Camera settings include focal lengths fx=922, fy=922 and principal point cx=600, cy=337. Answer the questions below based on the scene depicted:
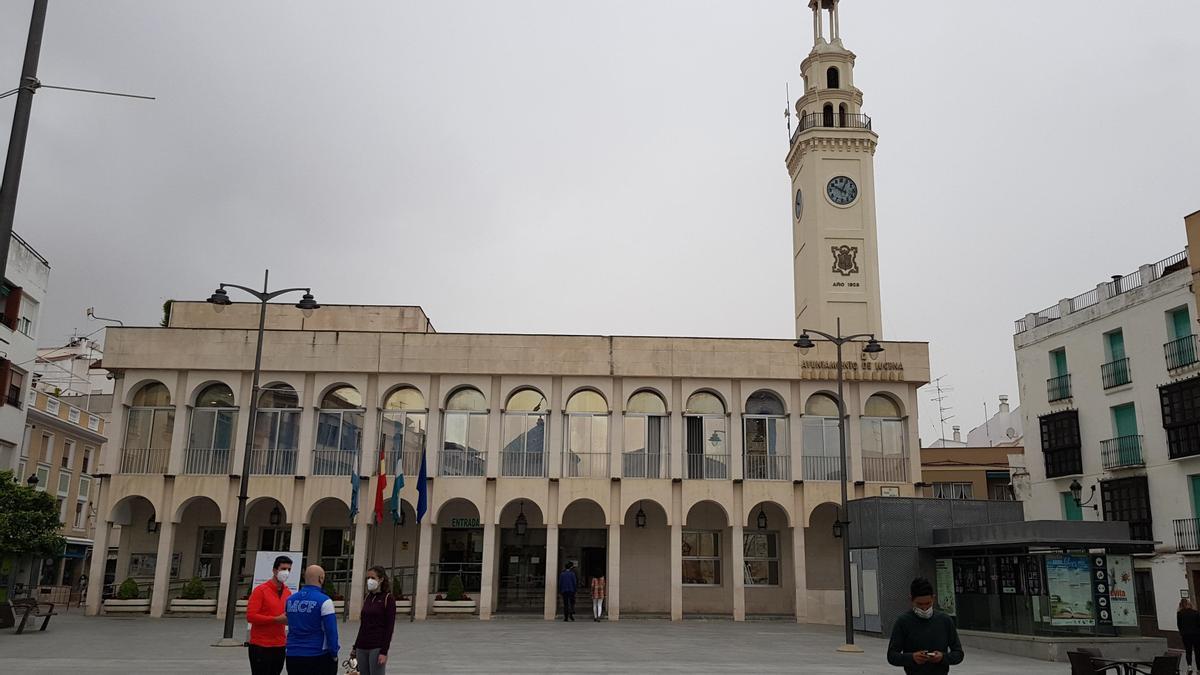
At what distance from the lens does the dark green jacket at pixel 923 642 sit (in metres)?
7.88

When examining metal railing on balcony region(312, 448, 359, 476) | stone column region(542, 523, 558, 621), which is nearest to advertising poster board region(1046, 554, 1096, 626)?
stone column region(542, 523, 558, 621)

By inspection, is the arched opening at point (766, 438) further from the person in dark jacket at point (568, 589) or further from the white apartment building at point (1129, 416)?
the white apartment building at point (1129, 416)

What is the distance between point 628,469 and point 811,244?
14.2m

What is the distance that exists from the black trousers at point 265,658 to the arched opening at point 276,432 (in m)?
21.9

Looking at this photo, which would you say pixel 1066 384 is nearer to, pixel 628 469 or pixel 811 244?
pixel 811 244

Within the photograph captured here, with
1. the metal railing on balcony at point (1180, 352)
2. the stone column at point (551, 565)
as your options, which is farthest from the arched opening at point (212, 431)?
the metal railing on balcony at point (1180, 352)

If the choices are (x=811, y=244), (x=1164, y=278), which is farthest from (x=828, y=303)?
(x=1164, y=278)

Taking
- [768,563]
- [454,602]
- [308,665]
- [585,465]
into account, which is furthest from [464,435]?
[308,665]

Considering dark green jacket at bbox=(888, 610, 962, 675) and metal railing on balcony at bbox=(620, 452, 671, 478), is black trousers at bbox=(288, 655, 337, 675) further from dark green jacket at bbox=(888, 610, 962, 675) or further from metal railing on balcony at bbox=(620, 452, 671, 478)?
metal railing on balcony at bbox=(620, 452, 671, 478)

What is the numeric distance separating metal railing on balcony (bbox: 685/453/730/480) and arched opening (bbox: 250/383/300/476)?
13440 millimetres

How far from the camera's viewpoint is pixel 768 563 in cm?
3262

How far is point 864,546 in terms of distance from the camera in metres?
25.8

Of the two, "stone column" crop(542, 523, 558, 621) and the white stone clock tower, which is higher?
the white stone clock tower

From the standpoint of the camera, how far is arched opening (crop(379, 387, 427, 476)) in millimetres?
31469
